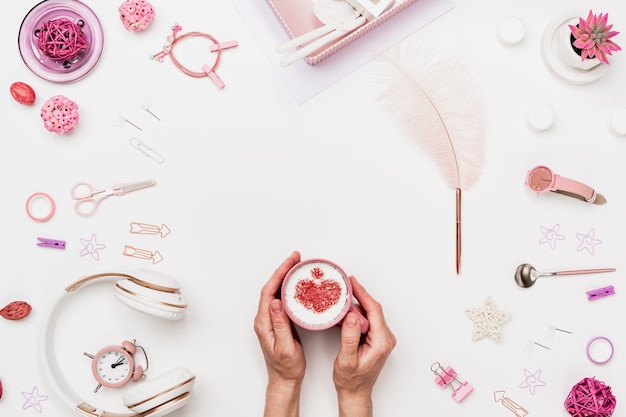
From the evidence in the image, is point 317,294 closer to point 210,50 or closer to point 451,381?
point 451,381

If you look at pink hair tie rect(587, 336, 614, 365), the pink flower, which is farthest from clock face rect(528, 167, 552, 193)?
pink hair tie rect(587, 336, 614, 365)

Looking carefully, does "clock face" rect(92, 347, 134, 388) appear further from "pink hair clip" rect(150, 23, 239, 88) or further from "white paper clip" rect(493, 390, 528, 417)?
"white paper clip" rect(493, 390, 528, 417)

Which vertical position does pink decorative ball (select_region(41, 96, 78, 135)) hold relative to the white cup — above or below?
above

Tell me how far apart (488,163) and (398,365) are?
0.54m

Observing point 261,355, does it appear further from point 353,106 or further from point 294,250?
point 353,106

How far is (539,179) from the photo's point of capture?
1388 millimetres

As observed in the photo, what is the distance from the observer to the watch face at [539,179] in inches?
54.2

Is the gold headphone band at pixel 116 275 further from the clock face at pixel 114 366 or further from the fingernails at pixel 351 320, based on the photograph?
the fingernails at pixel 351 320

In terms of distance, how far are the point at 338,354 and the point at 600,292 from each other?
657 millimetres

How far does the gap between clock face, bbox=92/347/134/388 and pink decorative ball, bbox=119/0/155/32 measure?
2.49ft

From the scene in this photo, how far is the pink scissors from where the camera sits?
4.54 feet

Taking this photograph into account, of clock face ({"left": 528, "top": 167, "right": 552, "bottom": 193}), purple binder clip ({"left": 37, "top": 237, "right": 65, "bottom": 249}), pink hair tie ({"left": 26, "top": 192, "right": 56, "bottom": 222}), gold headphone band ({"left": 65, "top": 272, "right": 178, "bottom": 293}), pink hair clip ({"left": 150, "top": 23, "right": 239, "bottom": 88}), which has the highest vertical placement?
pink hair clip ({"left": 150, "top": 23, "right": 239, "bottom": 88})

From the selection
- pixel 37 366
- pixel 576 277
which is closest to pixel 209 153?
pixel 37 366

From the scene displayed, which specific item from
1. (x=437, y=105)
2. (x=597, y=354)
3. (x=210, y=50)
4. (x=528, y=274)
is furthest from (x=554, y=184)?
(x=210, y=50)
